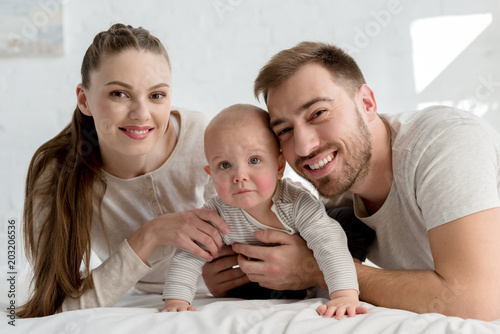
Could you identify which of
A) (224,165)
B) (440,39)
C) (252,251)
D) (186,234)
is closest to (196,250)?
(186,234)

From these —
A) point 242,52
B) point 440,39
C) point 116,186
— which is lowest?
point 116,186

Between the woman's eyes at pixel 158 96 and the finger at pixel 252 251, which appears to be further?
the woman's eyes at pixel 158 96

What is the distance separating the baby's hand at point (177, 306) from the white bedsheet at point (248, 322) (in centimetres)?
5

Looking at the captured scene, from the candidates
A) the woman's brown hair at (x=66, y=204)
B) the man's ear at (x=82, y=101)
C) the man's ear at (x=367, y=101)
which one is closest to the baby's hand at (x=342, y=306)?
the man's ear at (x=367, y=101)

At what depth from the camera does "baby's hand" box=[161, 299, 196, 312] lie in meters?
1.38

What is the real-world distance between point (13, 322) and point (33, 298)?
277 millimetres

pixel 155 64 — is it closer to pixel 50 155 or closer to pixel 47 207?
pixel 50 155

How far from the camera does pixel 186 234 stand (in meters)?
1.52

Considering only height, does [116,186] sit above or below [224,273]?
above

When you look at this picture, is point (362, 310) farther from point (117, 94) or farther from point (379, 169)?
point (117, 94)

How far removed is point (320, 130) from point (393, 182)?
0.90ft

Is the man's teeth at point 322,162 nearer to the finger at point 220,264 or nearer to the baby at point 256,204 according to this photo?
the baby at point 256,204

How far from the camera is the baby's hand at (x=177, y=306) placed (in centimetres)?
138

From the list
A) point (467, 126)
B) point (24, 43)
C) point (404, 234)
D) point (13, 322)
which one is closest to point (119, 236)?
point (13, 322)
